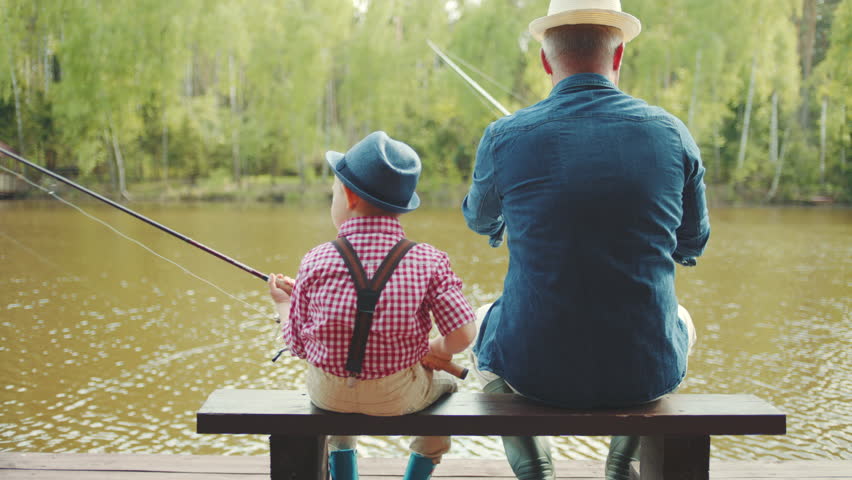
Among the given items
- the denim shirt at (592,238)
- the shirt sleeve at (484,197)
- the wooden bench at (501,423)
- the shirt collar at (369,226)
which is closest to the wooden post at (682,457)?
the wooden bench at (501,423)

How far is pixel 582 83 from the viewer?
146cm

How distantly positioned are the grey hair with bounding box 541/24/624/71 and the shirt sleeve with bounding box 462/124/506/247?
0.21 metres

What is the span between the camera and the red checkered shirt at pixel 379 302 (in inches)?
55.6

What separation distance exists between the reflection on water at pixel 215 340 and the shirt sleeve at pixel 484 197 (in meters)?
1.61

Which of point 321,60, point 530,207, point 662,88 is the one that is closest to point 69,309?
point 530,207

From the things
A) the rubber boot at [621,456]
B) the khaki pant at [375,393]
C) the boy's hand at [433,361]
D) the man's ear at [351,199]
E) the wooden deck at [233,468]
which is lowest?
the wooden deck at [233,468]

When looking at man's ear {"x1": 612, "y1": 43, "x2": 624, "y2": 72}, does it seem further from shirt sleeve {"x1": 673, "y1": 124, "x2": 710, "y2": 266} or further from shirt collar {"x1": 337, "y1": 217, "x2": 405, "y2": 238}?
shirt collar {"x1": 337, "y1": 217, "x2": 405, "y2": 238}

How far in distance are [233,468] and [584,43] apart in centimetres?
146

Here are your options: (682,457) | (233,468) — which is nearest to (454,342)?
(682,457)

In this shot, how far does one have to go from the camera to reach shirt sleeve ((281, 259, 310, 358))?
1462 mm

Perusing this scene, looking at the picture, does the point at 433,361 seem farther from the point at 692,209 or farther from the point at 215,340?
the point at 215,340

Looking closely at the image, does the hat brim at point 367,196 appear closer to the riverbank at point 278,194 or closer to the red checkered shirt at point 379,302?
the red checkered shirt at point 379,302

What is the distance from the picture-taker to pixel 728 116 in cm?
2262

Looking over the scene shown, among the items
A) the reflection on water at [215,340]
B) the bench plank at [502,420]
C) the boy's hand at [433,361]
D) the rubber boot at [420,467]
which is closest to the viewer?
the bench plank at [502,420]
